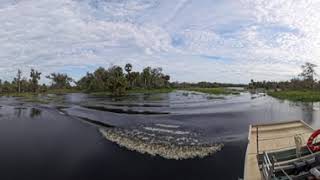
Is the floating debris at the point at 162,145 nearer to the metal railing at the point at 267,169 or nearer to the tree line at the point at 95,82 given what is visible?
the metal railing at the point at 267,169

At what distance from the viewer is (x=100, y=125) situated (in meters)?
23.6

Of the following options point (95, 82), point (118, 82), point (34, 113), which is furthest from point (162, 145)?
point (95, 82)

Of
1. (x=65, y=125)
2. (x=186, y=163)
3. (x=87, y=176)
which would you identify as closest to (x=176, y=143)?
(x=186, y=163)

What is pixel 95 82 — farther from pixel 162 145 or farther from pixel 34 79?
pixel 162 145

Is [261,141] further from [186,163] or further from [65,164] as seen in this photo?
[65,164]

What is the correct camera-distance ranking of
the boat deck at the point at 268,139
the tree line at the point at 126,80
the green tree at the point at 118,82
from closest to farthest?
1. the boat deck at the point at 268,139
2. the green tree at the point at 118,82
3. the tree line at the point at 126,80

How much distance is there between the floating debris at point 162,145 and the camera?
573 inches

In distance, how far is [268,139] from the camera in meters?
9.66

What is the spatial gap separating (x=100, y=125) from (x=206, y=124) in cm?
992

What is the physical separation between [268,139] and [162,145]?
7691 millimetres

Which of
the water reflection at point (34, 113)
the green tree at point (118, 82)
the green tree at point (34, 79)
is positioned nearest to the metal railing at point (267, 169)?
the water reflection at point (34, 113)

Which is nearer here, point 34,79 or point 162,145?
point 162,145

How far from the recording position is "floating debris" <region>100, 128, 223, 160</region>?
573 inches

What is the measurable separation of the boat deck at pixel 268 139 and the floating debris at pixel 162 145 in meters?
4.02
